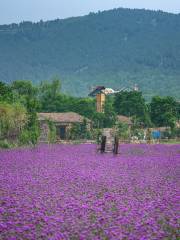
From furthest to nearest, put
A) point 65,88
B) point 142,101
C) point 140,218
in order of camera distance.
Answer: point 65,88, point 142,101, point 140,218

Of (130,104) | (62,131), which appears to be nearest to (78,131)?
(62,131)

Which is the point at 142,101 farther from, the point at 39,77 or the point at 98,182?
the point at 39,77

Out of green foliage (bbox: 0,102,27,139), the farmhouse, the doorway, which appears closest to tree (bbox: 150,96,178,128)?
the farmhouse

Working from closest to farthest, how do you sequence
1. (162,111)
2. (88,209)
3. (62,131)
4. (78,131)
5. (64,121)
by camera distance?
(88,209) < (78,131) < (64,121) < (62,131) < (162,111)

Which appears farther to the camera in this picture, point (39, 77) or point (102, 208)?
point (39, 77)

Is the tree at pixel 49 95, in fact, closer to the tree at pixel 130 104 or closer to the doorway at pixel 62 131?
the tree at pixel 130 104

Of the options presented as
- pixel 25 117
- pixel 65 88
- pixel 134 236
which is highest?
pixel 65 88

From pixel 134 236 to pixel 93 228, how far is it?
68cm

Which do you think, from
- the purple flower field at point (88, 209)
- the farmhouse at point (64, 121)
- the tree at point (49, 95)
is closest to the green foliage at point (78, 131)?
the farmhouse at point (64, 121)

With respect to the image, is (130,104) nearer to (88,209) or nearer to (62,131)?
(62,131)

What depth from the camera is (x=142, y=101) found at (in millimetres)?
81688

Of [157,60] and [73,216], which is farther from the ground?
[157,60]

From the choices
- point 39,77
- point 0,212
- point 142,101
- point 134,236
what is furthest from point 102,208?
point 39,77

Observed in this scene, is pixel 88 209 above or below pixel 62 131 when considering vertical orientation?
below
